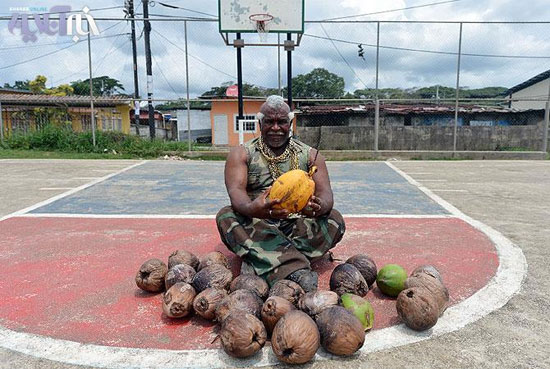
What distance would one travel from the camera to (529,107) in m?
26.3

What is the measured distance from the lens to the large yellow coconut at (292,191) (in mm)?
3076

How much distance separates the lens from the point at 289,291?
115 inches

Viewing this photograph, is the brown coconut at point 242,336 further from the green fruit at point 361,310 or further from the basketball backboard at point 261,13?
the basketball backboard at point 261,13

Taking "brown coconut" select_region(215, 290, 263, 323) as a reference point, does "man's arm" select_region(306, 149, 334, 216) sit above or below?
above

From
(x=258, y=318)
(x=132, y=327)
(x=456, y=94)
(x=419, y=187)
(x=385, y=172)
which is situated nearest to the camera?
(x=258, y=318)

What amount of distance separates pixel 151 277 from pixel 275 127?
1.64 metres

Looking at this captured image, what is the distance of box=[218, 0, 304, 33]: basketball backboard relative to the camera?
13.8 metres

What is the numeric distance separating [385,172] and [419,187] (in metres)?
2.76

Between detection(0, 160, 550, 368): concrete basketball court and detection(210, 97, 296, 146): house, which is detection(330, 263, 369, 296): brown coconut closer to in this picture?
detection(0, 160, 550, 368): concrete basketball court

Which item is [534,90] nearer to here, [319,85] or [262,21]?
[319,85]

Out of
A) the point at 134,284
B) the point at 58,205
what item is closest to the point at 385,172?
the point at 58,205

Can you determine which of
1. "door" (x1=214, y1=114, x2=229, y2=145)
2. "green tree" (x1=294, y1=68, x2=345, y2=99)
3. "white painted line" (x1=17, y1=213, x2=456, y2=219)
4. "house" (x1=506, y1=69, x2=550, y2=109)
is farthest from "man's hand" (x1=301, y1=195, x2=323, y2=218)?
"house" (x1=506, y1=69, x2=550, y2=109)

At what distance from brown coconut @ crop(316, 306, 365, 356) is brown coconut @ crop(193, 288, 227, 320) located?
2.57ft

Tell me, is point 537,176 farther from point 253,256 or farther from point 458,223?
point 253,256
